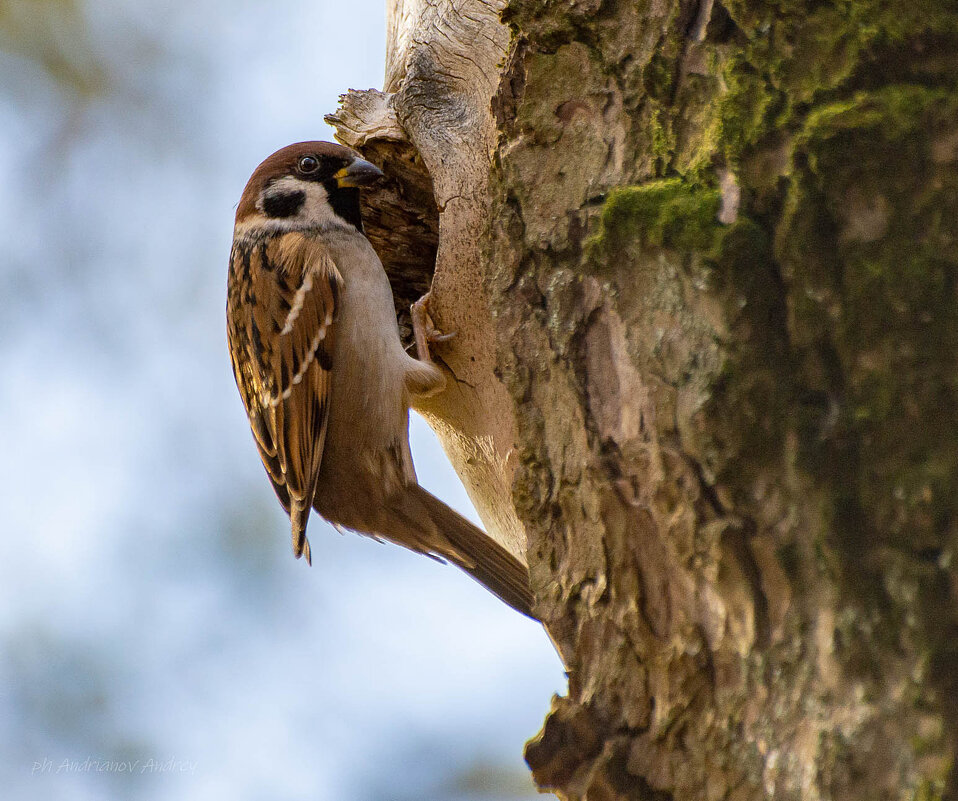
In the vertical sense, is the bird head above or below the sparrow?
above

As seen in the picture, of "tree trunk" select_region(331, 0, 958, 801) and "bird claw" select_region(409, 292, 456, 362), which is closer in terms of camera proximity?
"tree trunk" select_region(331, 0, 958, 801)

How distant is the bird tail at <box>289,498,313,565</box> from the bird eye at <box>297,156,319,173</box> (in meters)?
0.99

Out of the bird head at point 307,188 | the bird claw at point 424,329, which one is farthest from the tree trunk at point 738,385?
the bird head at point 307,188

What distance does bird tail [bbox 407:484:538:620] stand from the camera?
2391mm

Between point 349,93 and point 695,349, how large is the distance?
1.70 metres

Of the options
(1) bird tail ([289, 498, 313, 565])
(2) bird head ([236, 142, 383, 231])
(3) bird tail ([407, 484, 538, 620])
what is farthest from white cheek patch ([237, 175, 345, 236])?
(3) bird tail ([407, 484, 538, 620])

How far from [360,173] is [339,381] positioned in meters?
0.56

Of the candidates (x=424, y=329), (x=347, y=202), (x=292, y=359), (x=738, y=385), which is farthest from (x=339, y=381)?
(x=738, y=385)

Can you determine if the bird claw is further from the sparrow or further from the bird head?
the bird head

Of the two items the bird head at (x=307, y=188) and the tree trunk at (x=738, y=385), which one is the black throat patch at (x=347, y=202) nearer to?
the bird head at (x=307, y=188)

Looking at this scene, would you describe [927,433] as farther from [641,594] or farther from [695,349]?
[641,594]

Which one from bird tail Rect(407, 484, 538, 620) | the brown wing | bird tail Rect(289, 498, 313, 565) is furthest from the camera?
the brown wing

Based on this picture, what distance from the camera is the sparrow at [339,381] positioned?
2.64 metres

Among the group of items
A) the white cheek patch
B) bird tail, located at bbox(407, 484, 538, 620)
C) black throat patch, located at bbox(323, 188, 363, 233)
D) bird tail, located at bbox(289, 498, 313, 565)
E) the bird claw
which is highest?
the white cheek patch
